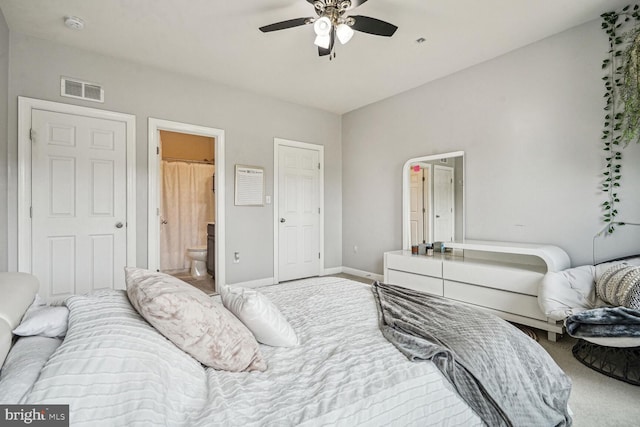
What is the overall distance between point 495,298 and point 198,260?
421 centimetres

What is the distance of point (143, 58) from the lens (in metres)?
3.31

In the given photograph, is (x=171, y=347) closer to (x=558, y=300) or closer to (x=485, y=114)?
(x=558, y=300)

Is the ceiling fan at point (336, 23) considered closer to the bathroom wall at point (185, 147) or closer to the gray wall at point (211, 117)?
the gray wall at point (211, 117)

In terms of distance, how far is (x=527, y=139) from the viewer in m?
3.09

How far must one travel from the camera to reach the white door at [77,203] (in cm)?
295

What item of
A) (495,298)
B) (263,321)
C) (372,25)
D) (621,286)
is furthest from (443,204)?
(263,321)

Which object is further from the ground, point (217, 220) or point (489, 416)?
point (217, 220)

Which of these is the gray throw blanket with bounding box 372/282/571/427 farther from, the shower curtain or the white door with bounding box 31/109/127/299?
the shower curtain

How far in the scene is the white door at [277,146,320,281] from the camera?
4.57 m

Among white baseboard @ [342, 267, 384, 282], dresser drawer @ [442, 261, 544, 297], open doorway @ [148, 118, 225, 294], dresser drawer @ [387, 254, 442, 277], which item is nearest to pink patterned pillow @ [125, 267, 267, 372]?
dresser drawer @ [442, 261, 544, 297]

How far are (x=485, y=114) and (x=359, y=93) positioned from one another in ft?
5.49

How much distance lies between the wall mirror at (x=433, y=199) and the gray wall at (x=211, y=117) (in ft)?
4.58

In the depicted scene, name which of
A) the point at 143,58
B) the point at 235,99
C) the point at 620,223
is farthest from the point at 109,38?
the point at 620,223

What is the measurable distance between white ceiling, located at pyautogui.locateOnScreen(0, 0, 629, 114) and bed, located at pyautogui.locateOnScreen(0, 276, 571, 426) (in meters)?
2.44
